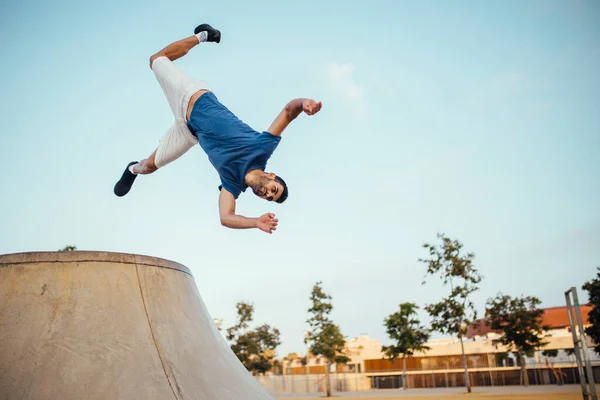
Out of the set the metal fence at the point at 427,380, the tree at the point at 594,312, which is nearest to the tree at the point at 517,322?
the tree at the point at 594,312

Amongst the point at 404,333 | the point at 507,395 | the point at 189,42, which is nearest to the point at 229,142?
the point at 189,42

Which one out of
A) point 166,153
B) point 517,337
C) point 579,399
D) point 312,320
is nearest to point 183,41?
point 166,153

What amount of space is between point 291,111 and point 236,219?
121 cm

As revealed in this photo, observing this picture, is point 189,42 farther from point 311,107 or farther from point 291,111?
point 311,107

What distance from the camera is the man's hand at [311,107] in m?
4.43

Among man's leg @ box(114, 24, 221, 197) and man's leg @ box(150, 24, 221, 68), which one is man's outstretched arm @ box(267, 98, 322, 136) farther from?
man's leg @ box(150, 24, 221, 68)

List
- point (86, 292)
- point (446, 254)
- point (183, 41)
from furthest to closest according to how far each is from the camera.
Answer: point (446, 254) < point (183, 41) < point (86, 292)

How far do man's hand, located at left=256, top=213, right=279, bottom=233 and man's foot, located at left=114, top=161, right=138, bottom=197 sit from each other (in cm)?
285

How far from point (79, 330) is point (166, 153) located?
2.54 m

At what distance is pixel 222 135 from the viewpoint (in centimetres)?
494

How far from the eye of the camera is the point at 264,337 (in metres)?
40.2

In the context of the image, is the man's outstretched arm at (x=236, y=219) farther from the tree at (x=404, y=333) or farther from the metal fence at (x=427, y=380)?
the metal fence at (x=427, y=380)

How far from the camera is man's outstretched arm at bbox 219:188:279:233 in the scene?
4.26 meters

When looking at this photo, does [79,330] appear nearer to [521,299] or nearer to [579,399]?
[579,399]
